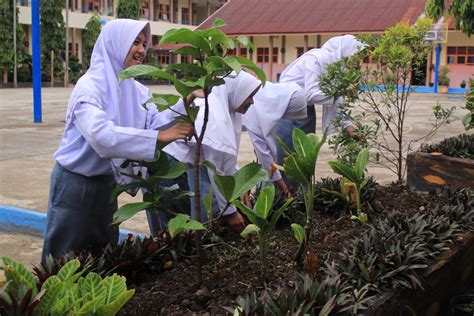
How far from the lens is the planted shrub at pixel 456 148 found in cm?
503

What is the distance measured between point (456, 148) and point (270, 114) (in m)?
2.11

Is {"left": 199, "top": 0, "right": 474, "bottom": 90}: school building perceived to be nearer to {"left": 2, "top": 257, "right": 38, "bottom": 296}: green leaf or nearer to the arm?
the arm

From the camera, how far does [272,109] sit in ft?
12.6

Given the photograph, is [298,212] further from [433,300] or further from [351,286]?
[351,286]

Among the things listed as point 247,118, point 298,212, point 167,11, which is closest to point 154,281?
point 298,212

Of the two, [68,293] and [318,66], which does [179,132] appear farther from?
[318,66]

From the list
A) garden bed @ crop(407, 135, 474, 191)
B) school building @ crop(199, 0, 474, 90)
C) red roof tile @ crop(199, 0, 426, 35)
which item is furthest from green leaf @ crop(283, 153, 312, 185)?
red roof tile @ crop(199, 0, 426, 35)

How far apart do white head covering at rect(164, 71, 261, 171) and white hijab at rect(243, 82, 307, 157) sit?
2.28 ft

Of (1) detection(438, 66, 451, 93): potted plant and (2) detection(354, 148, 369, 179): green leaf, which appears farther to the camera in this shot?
(1) detection(438, 66, 451, 93): potted plant

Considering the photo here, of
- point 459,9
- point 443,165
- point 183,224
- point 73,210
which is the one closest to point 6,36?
point 459,9

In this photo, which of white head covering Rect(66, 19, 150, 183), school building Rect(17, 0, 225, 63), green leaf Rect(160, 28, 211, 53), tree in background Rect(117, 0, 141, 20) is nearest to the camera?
green leaf Rect(160, 28, 211, 53)

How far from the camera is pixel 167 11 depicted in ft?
122

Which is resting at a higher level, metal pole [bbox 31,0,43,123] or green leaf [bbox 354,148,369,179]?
metal pole [bbox 31,0,43,123]

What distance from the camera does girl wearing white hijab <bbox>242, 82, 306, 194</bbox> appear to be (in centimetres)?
384
